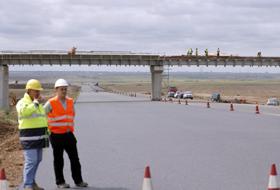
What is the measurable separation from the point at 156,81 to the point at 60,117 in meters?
67.2

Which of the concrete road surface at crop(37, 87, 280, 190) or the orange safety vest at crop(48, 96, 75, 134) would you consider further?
the concrete road surface at crop(37, 87, 280, 190)

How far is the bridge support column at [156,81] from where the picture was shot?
7719cm

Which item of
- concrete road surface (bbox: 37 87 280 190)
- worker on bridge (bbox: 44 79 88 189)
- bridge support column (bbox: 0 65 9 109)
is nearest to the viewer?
worker on bridge (bbox: 44 79 88 189)

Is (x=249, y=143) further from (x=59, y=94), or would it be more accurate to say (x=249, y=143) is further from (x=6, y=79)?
(x=6, y=79)

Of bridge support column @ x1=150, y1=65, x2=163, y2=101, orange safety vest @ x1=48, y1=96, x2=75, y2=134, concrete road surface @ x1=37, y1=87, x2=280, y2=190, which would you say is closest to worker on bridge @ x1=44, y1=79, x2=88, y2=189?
orange safety vest @ x1=48, y1=96, x2=75, y2=134

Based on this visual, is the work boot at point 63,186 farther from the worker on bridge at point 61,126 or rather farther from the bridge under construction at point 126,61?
the bridge under construction at point 126,61

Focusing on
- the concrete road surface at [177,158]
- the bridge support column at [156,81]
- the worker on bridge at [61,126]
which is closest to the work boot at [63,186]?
the worker on bridge at [61,126]

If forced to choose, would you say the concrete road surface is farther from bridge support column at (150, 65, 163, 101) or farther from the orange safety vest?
bridge support column at (150, 65, 163, 101)

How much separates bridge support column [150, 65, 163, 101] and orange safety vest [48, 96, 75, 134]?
66.3 m

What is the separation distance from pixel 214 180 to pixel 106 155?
5.38 meters

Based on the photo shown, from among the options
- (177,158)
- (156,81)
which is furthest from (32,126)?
(156,81)

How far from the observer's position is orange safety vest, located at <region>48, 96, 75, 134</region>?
1015 centimetres

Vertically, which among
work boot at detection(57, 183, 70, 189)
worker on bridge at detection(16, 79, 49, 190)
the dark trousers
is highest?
worker on bridge at detection(16, 79, 49, 190)

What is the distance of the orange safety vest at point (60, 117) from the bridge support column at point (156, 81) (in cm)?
6628
